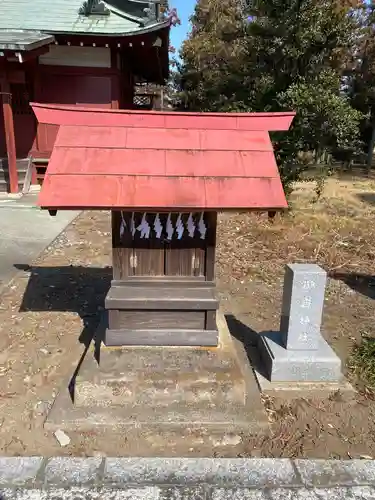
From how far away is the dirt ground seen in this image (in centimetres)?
284

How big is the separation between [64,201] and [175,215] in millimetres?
853

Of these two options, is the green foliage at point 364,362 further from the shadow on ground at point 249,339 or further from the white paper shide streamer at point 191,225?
the white paper shide streamer at point 191,225

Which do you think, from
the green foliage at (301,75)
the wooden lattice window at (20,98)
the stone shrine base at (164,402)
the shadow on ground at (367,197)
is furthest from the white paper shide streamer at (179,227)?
the shadow on ground at (367,197)

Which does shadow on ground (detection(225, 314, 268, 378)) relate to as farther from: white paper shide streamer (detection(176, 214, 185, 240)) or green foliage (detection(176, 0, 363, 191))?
green foliage (detection(176, 0, 363, 191))

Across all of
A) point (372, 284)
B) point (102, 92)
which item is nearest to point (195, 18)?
point (102, 92)

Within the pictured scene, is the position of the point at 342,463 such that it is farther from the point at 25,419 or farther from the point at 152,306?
the point at 25,419

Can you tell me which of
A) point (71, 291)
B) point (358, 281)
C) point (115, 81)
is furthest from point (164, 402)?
point (115, 81)

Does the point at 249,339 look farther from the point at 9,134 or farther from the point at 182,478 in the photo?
the point at 9,134

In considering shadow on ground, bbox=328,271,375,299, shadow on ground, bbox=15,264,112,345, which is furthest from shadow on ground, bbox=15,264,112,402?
shadow on ground, bbox=328,271,375,299

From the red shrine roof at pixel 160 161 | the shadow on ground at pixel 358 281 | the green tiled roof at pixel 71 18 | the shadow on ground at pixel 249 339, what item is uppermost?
the green tiled roof at pixel 71 18

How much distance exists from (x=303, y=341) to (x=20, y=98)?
10263 millimetres

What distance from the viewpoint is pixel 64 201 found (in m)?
2.44

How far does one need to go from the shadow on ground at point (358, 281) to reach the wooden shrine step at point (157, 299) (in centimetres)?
311

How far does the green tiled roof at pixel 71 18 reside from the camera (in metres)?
9.60
